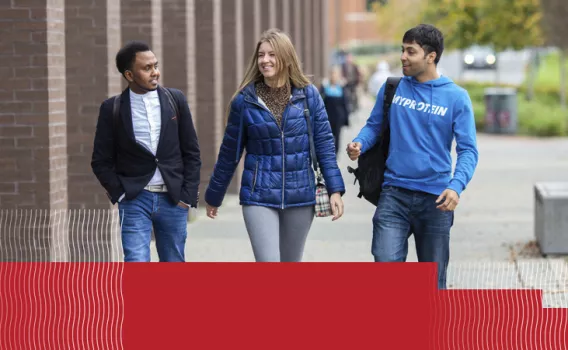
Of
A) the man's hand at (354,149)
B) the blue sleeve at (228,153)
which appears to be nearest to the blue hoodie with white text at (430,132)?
the man's hand at (354,149)

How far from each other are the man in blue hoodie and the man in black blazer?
0.96m

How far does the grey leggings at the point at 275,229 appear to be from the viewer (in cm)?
672

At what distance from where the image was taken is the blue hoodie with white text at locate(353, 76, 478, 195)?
654 centimetres

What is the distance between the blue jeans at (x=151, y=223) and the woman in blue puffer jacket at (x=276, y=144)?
0.45 meters

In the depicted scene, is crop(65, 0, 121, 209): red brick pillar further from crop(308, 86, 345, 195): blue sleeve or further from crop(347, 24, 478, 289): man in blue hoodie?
crop(347, 24, 478, 289): man in blue hoodie

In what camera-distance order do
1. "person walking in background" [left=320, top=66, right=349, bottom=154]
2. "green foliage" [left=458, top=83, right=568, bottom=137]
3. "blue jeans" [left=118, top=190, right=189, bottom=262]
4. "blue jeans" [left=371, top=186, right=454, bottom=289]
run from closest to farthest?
"blue jeans" [left=371, top=186, right=454, bottom=289]
"blue jeans" [left=118, top=190, right=189, bottom=262]
"person walking in background" [left=320, top=66, right=349, bottom=154]
"green foliage" [left=458, top=83, right=568, bottom=137]

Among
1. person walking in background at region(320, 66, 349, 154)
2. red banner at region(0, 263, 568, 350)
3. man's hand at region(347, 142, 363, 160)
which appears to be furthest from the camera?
person walking in background at region(320, 66, 349, 154)

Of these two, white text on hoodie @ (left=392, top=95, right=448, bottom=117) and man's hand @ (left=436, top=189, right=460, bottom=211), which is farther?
white text on hoodie @ (left=392, top=95, right=448, bottom=117)

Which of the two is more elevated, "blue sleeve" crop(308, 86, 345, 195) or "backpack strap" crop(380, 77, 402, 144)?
"backpack strap" crop(380, 77, 402, 144)

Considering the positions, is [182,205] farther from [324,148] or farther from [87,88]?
[87,88]

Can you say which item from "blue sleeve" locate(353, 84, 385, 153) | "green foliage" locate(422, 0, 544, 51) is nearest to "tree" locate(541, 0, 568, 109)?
"green foliage" locate(422, 0, 544, 51)

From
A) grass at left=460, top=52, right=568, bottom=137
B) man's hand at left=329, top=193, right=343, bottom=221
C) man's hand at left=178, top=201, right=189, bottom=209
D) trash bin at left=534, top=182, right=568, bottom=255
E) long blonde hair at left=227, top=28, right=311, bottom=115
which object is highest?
long blonde hair at left=227, top=28, right=311, bottom=115

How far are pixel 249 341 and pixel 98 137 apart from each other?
2051 mm

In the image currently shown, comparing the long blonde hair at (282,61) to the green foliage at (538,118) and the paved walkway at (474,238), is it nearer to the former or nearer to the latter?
the paved walkway at (474,238)
